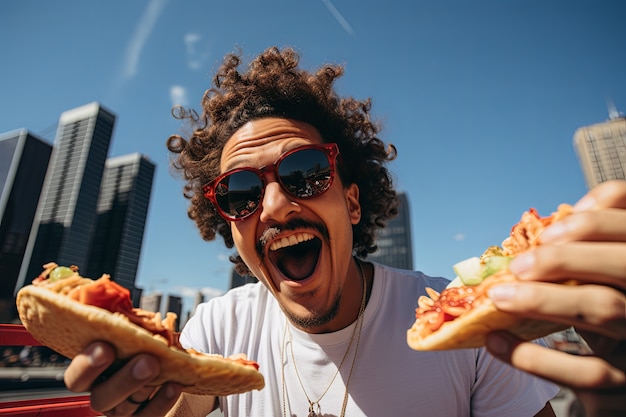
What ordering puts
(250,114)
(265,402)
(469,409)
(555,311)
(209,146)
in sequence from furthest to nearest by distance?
(209,146) → (250,114) → (265,402) → (469,409) → (555,311)

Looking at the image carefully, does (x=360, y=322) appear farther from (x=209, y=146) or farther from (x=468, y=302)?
(x=209, y=146)

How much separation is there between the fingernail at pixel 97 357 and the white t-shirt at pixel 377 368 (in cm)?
168

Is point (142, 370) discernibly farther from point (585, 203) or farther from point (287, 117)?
point (287, 117)

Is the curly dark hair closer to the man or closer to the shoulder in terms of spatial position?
the man

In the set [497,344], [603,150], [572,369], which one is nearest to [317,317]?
[497,344]

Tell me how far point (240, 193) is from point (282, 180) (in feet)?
1.38

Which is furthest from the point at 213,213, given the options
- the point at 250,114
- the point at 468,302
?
the point at 468,302

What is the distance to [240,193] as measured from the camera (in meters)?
3.02

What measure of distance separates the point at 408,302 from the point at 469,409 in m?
0.92

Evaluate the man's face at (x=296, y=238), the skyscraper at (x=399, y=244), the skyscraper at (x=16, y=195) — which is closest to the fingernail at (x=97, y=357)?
the man's face at (x=296, y=238)

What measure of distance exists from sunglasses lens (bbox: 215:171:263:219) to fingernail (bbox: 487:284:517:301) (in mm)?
2016

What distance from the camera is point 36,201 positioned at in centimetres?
7494

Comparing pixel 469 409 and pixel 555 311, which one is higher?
pixel 555 311

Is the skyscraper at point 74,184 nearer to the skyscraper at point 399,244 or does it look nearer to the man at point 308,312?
the skyscraper at point 399,244
